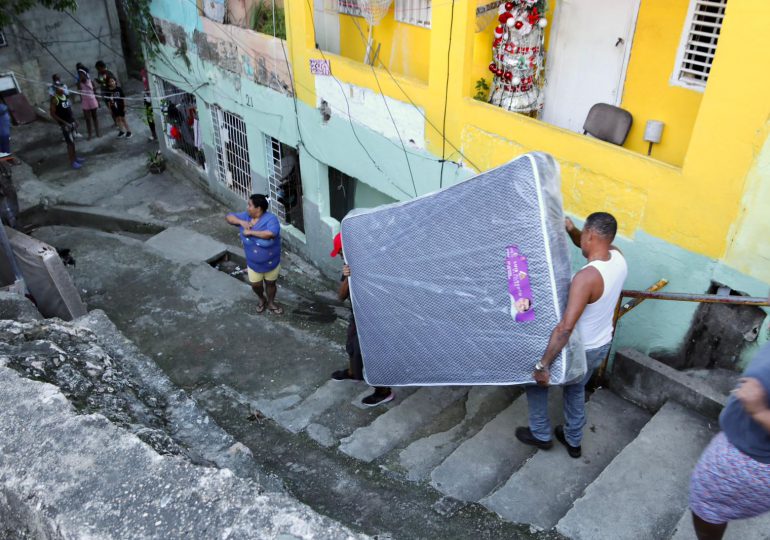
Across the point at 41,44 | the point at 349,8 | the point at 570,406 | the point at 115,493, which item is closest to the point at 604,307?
the point at 570,406

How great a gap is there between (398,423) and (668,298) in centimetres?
225

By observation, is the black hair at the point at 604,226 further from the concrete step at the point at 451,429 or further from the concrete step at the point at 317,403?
the concrete step at the point at 317,403

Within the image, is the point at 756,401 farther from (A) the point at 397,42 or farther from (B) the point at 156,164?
(B) the point at 156,164

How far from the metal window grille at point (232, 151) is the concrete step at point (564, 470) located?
7.20 metres

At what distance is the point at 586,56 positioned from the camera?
5.81 metres

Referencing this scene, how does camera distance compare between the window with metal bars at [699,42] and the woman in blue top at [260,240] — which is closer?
the window with metal bars at [699,42]

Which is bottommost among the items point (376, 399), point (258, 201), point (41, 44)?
point (376, 399)

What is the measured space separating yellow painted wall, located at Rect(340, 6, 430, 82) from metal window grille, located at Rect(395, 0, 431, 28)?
0.17 ft

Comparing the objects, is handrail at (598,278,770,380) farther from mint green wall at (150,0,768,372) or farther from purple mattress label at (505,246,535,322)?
purple mattress label at (505,246,535,322)

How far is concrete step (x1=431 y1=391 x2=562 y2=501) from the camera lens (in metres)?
4.16

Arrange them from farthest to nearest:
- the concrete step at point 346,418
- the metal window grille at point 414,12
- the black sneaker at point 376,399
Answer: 1. the metal window grille at point 414,12
2. the black sneaker at point 376,399
3. the concrete step at point 346,418

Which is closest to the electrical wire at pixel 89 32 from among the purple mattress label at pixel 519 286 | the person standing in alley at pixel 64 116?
the person standing in alley at pixel 64 116

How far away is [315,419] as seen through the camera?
5273 millimetres

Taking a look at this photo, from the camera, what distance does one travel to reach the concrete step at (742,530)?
334 cm
